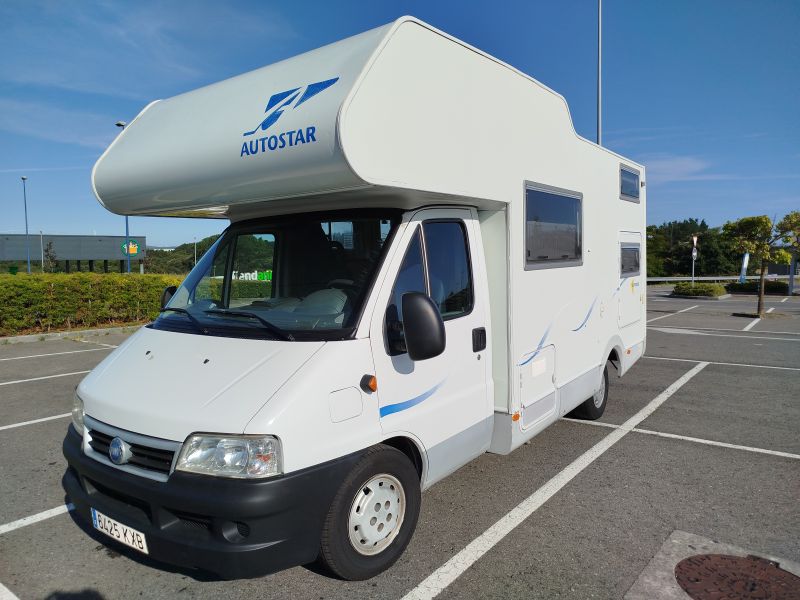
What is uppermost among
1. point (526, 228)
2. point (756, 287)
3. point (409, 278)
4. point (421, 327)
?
point (526, 228)

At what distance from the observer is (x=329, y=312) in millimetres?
3379

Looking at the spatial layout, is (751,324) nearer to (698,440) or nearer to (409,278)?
(698,440)

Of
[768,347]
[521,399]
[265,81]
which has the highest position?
[265,81]

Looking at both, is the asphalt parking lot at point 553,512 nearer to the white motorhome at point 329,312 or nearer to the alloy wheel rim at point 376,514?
the alloy wheel rim at point 376,514

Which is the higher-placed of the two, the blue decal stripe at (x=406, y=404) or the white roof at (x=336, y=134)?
the white roof at (x=336, y=134)

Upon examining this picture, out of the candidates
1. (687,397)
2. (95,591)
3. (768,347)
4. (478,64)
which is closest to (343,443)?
(95,591)

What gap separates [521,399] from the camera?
4.37 metres

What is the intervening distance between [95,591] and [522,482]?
123 inches

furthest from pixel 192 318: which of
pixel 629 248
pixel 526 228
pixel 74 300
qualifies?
pixel 74 300

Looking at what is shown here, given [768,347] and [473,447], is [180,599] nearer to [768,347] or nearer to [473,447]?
[473,447]

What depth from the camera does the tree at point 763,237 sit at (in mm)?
19031

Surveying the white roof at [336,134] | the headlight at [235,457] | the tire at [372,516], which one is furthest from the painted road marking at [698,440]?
the headlight at [235,457]

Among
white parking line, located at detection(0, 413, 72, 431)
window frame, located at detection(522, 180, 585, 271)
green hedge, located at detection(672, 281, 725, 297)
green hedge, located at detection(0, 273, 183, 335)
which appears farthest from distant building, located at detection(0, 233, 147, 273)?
window frame, located at detection(522, 180, 585, 271)

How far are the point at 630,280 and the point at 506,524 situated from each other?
4.03 meters
